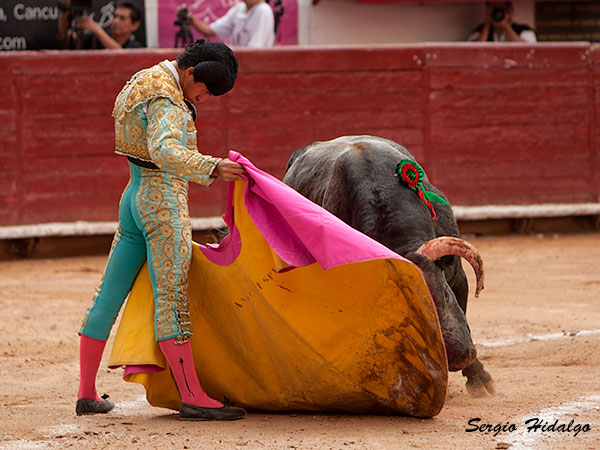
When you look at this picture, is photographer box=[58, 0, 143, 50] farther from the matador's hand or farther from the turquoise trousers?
the matador's hand

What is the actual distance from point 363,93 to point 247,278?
196 inches

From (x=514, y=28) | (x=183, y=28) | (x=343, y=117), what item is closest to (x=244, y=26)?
(x=183, y=28)

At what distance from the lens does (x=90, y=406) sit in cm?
310

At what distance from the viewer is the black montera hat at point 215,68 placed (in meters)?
2.84

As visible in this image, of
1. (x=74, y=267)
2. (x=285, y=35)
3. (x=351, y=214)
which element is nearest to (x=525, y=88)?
(x=285, y=35)

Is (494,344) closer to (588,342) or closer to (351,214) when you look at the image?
(588,342)

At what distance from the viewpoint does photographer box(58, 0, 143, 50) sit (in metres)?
7.25

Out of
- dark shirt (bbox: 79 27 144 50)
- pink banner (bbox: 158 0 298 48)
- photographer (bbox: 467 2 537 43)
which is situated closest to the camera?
dark shirt (bbox: 79 27 144 50)

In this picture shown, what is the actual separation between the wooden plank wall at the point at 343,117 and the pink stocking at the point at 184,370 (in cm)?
450

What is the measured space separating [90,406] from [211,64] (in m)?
1.09

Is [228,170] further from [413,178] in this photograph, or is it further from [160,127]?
[413,178]

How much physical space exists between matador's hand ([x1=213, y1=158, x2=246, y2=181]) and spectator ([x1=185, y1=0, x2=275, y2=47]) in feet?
15.8

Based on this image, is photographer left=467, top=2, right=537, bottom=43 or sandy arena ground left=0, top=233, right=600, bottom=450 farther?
photographer left=467, top=2, right=537, bottom=43

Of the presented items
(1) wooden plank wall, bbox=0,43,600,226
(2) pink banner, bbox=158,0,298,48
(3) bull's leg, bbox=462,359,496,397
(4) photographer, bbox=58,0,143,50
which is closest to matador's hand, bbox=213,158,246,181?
(3) bull's leg, bbox=462,359,496,397
